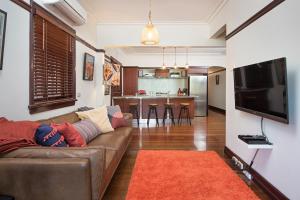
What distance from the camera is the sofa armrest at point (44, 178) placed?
1.59 m

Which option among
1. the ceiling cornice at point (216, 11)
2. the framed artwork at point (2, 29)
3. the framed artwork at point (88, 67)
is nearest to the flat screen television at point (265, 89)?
the ceiling cornice at point (216, 11)

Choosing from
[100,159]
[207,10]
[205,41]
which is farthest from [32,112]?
[205,41]

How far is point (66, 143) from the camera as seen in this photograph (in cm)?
236

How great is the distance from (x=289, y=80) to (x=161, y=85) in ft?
28.4

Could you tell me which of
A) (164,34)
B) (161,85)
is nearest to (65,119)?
(164,34)

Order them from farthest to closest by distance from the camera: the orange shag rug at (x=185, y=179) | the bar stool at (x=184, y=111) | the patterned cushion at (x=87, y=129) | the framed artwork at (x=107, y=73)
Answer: the bar stool at (x=184, y=111), the framed artwork at (x=107, y=73), the patterned cushion at (x=87, y=129), the orange shag rug at (x=185, y=179)

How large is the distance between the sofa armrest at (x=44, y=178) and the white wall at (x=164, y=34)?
14.6 ft

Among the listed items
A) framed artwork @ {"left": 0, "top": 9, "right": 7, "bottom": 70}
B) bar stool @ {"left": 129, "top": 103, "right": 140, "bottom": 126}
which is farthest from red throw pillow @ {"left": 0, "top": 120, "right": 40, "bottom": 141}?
bar stool @ {"left": 129, "top": 103, "right": 140, "bottom": 126}

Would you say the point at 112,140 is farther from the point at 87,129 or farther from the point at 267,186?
the point at 267,186

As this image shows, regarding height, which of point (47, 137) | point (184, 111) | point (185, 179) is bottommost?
point (185, 179)

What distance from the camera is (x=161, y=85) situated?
10859 mm

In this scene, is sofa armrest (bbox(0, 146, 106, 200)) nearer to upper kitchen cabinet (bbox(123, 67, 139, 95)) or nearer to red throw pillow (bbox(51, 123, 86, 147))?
red throw pillow (bbox(51, 123, 86, 147))

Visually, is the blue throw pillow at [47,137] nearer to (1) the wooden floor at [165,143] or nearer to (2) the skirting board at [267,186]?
(1) the wooden floor at [165,143]

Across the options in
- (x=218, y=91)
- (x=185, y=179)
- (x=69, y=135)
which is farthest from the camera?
(x=218, y=91)
